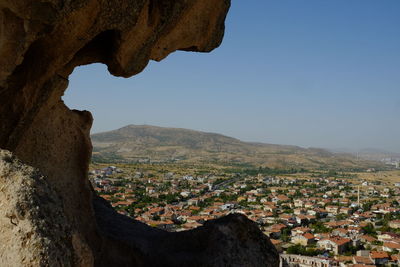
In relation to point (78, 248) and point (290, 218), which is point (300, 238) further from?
point (78, 248)

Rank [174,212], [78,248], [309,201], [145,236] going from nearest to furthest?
[78,248]
[145,236]
[174,212]
[309,201]

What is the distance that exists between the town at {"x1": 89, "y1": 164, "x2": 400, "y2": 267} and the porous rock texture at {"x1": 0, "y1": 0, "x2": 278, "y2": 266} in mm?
14686

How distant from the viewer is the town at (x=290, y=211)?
3385cm

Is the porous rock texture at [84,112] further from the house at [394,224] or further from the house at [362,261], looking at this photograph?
the house at [394,224]

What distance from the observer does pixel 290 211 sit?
53344 millimetres

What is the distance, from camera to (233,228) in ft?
17.9

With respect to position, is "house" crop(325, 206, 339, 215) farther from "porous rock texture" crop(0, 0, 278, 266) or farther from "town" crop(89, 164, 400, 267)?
"porous rock texture" crop(0, 0, 278, 266)

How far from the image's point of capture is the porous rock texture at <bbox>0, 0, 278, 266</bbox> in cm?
397

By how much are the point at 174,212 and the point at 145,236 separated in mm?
38608

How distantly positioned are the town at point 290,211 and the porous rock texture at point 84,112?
48.2 feet

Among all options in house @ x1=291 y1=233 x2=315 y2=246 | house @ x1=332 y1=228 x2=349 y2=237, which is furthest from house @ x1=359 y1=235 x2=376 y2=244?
house @ x1=291 y1=233 x2=315 y2=246

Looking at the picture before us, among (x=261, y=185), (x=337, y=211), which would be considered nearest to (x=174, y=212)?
(x=337, y=211)

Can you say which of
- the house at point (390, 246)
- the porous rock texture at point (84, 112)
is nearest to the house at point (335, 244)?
the house at point (390, 246)

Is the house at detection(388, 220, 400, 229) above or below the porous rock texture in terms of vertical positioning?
below
